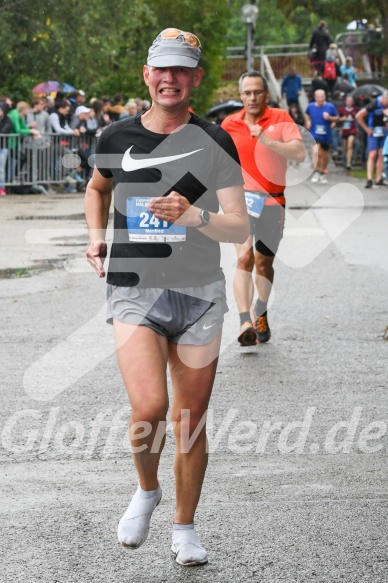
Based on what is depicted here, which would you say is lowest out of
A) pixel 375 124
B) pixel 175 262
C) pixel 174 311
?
pixel 375 124

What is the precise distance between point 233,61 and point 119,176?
164 ft

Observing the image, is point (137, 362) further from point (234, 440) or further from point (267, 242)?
point (267, 242)

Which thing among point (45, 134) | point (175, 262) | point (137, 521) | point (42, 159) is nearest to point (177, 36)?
point (175, 262)

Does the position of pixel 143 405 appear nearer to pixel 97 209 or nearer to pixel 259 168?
pixel 97 209

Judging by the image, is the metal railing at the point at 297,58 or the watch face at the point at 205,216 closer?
the watch face at the point at 205,216

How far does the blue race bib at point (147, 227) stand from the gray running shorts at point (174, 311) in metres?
0.20

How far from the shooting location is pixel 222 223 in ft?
15.5

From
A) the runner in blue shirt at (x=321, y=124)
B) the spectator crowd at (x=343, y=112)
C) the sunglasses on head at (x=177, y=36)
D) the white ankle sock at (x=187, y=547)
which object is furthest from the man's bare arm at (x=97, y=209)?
the runner in blue shirt at (x=321, y=124)

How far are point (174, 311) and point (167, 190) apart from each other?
0.46m

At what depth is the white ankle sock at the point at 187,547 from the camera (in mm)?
4668

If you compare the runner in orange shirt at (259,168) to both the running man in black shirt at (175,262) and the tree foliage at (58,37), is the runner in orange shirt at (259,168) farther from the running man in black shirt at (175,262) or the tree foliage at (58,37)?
the tree foliage at (58,37)

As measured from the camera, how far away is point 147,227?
472 cm

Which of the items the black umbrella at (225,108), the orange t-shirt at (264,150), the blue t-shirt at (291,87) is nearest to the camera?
the orange t-shirt at (264,150)

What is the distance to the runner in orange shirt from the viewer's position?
927 centimetres
